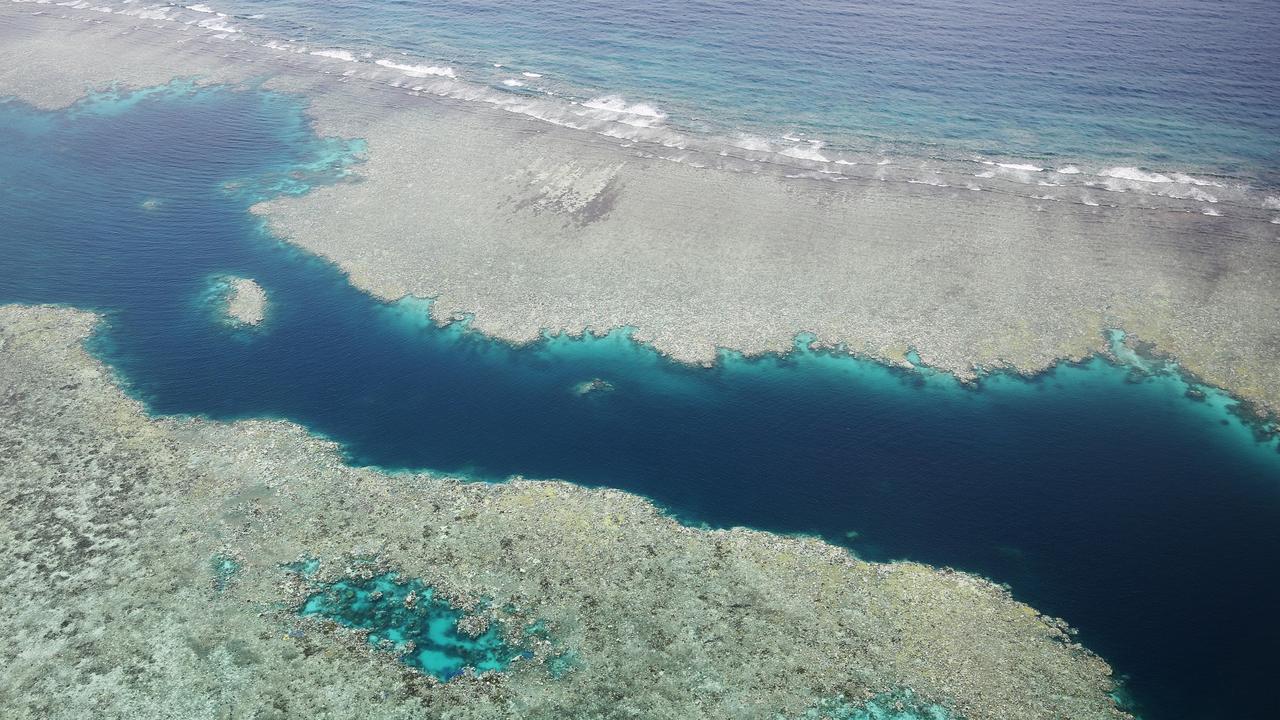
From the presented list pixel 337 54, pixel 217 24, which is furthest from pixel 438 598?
pixel 217 24

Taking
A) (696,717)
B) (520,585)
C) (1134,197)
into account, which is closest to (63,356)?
(520,585)

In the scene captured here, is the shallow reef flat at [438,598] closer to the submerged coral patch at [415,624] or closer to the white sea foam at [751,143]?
the submerged coral patch at [415,624]

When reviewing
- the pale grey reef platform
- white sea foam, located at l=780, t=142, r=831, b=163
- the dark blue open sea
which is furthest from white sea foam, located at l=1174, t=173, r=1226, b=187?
the pale grey reef platform

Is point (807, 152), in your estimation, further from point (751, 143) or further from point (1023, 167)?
point (1023, 167)

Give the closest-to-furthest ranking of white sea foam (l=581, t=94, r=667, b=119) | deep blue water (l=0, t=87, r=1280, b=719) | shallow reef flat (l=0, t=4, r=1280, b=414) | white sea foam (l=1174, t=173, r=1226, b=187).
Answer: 1. deep blue water (l=0, t=87, r=1280, b=719)
2. shallow reef flat (l=0, t=4, r=1280, b=414)
3. white sea foam (l=1174, t=173, r=1226, b=187)
4. white sea foam (l=581, t=94, r=667, b=119)

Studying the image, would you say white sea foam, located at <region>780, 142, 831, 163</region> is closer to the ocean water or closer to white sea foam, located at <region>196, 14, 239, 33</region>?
the ocean water
